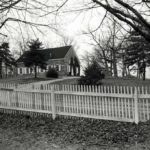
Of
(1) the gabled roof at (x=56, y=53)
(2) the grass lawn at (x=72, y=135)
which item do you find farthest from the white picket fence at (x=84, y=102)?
(1) the gabled roof at (x=56, y=53)

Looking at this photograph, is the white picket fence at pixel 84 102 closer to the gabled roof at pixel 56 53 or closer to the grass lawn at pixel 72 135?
the grass lawn at pixel 72 135

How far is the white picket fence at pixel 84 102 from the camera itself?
689 centimetres

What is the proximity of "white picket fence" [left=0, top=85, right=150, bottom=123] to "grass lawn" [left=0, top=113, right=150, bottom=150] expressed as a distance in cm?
31

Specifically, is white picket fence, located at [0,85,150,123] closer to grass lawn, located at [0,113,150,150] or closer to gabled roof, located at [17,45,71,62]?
grass lawn, located at [0,113,150,150]

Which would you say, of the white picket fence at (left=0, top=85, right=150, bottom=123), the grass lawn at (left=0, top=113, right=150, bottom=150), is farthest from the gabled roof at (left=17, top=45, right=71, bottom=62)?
the grass lawn at (left=0, top=113, right=150, bottom=150)

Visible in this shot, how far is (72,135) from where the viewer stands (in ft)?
19.9

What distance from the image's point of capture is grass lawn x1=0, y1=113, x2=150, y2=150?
520 cm

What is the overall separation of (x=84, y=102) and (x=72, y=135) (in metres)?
1.83

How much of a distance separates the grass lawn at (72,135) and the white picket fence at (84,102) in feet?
1.02

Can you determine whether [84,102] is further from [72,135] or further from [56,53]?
[56,53]

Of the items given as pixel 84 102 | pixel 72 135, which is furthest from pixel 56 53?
pixel 72 135

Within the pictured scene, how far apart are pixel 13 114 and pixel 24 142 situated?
388cm

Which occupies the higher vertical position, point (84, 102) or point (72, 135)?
point (84, 102)

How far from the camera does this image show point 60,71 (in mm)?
50781
